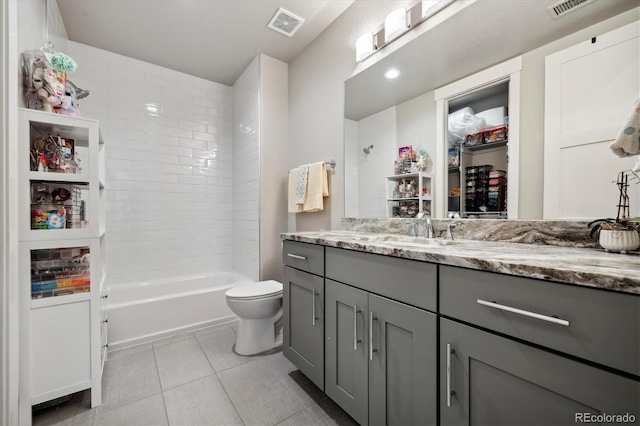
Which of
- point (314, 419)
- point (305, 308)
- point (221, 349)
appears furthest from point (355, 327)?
point (221, 349)

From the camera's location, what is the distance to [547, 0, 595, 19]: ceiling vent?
3.37 feet

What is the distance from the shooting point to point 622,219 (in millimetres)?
908

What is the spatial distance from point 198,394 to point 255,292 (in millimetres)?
650

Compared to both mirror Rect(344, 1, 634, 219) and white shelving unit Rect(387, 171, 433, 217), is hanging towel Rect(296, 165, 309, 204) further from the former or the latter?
white shelving unit Rect(387, 171, 433, 217)

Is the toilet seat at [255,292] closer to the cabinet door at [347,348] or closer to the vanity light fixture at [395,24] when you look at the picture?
the cabinet door at [347,348]

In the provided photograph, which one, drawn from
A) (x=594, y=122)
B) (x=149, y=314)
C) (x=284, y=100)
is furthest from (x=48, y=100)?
(x=594, y=122)

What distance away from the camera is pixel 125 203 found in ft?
8.63

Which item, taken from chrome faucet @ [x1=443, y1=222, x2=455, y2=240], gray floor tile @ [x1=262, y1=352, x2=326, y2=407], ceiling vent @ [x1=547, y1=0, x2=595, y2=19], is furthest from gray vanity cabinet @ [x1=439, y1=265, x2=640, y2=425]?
ceiling vent @ [x1=547, y1=0, x2=595, y2=19]

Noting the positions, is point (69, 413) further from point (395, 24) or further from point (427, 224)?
point (395, 24)

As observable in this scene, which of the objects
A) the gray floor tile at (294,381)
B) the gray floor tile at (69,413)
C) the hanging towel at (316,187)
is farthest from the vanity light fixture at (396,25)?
the gray floor tile at (69,413)

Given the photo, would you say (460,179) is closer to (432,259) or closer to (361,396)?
(432,259)

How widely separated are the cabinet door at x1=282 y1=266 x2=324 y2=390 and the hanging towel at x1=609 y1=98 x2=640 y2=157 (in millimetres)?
1199

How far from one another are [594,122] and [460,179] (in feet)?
1.67

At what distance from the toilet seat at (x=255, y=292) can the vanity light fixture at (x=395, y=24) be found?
Answer: 6.00ft
